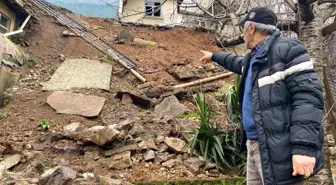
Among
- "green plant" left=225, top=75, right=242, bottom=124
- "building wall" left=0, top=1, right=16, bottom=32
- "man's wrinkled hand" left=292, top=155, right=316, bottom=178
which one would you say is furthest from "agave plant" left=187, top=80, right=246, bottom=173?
"building wall" left=0, top=1, right=16, bottom=32

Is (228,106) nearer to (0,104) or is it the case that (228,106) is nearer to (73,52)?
(0,104)

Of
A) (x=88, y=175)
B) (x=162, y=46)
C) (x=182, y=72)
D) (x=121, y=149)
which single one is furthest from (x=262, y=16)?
(x=162, y=46)

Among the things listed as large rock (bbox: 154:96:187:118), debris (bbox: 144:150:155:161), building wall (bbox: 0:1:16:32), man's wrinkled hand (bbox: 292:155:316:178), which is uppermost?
building wall (bbox: 0:1:16:32)

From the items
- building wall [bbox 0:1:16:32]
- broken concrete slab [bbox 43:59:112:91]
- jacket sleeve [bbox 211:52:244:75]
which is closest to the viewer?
jacket sleeve [bbox 211:52:244:75]

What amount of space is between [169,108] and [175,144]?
2.10 meters

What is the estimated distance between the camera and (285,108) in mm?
2037

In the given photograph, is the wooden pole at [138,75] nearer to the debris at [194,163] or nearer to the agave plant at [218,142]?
the agave plant at [218,142]

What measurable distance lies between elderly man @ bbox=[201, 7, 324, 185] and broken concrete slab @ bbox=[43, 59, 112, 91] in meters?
6.44

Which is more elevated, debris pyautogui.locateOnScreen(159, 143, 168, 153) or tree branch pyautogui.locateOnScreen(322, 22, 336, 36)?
tree branch pyautogui.locateOnScreen(322, 22, 336, 36)

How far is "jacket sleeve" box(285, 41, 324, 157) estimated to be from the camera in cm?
188

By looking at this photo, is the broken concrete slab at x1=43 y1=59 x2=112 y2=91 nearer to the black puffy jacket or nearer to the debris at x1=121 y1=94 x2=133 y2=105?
the debris at x1=121 y1=94 x2=133 y2=105

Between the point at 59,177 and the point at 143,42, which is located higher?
the point at 143,42

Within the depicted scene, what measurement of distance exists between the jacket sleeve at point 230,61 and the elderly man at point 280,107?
0.41m

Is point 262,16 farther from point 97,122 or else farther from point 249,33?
point 97,122
